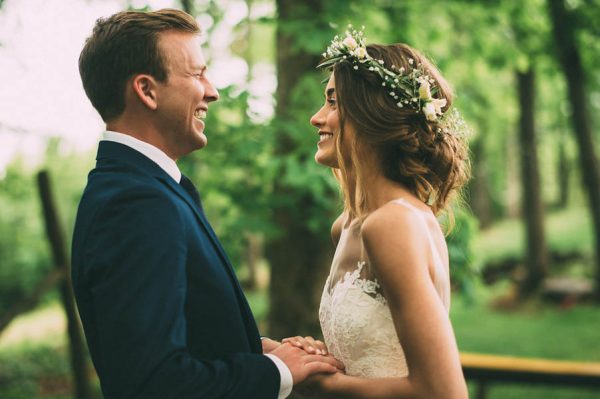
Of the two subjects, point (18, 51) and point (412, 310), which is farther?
point (18, 51)

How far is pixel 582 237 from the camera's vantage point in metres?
20.0

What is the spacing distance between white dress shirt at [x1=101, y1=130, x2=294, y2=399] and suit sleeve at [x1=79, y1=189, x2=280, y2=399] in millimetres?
199

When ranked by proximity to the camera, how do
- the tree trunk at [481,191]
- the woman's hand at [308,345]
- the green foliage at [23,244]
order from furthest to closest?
the tree trunk at [481,191], the green foliage at [23,244], the woman's hand at [308,345]

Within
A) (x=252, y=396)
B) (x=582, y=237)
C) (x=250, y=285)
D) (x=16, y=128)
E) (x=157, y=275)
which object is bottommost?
(x=250, y=285)

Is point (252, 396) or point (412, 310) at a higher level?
point (412, 310)

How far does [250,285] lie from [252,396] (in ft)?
68.8

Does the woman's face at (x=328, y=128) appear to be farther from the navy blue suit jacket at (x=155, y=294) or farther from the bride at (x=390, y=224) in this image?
the navy blue suit jacket at (x=155, y=294)

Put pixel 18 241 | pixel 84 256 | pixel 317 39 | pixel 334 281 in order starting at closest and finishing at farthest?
pixel 84 256, pixel 334 281, pixel 317 39, pixel 18 241

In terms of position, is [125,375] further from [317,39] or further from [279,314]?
[279,314]

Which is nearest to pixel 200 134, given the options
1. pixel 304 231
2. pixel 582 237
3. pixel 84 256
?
pixel 84 256

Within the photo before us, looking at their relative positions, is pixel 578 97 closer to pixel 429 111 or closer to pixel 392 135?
pixel 429 111

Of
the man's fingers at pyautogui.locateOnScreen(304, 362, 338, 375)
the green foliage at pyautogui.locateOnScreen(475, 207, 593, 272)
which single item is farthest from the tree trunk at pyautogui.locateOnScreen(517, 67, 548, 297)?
the man's fingers at pyautogui.locateOnScreen(304, 362, 338, 375)

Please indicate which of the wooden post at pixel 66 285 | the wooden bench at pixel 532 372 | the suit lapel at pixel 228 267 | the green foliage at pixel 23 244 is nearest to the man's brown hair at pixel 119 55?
the suit lapel at pixel 228 267

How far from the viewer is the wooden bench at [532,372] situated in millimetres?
5773
